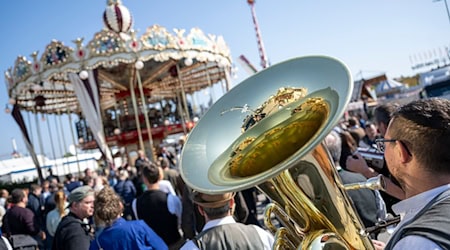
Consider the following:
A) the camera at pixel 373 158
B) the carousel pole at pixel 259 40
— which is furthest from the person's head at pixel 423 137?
the carousel pole at pixel 259 40

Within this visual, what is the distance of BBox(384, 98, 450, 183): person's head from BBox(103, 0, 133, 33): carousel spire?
13761 millimetres

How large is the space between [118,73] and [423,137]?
54.0 feet

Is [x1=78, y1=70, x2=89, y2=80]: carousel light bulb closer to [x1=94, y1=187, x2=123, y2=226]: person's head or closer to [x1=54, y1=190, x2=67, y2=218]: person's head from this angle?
[x1=54, y1=190, x2=67, y2=218]: person's head

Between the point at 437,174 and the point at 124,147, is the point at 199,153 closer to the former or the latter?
the point at 437,174

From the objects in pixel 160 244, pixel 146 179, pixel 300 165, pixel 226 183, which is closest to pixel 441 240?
pixel 300 165

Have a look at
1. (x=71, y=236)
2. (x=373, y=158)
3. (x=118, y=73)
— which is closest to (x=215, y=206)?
(x=373, y=158)

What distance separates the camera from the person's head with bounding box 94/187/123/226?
271 centimetres

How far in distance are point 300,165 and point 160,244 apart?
171 cm

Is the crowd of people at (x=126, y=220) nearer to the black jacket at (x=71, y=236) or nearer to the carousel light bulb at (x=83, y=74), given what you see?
the black jacket at (x=71, y=236)

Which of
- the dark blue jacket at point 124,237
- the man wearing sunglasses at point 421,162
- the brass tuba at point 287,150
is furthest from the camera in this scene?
the dark blue jacket at point 124,237

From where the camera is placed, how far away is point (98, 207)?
2.74 metres

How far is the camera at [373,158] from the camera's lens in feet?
8.20

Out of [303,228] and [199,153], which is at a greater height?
[199,153]

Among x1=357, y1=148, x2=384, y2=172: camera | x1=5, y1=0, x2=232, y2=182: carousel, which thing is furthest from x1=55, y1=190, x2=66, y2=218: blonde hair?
x1=5, y1=0, x2=232, y2=182: carousel
